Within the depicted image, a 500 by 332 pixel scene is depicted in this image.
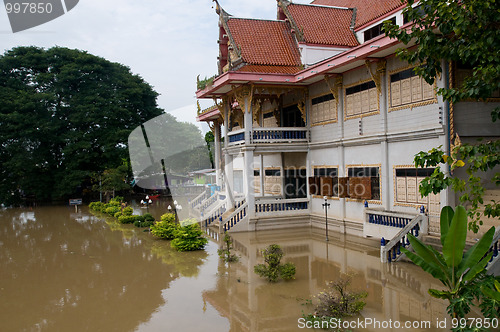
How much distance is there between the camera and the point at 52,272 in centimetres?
1276

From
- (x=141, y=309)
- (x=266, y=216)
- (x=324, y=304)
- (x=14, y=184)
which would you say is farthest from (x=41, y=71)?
(x=324, y=304)

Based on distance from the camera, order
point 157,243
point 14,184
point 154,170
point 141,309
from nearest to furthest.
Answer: point 141,309, point 157,243, point 14,184, point 154,170

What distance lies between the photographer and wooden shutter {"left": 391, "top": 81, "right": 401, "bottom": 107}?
14.3 meters

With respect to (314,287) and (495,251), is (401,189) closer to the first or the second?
(495,251)

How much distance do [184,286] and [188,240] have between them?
4.64 meters

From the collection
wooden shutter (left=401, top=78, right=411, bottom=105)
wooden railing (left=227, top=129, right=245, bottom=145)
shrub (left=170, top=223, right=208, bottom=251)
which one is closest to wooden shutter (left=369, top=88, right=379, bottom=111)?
wooden shutter (left=401, top=78, right=411, bottom=105)

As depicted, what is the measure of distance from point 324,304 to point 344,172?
32.6 feet

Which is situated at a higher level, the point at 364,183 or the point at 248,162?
the point at 248,162

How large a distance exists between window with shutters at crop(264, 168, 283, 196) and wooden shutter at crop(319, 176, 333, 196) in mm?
4180

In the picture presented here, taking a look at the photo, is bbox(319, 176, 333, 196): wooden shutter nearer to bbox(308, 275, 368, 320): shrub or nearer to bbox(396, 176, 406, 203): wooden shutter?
bbox(396, 176, 406, 203): wooden shutter

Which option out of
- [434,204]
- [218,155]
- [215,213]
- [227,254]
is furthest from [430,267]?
[218,155]

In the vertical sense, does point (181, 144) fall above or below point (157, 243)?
above

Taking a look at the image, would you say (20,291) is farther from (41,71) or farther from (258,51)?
(41,71)

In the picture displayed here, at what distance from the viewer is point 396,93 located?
14469 millimetres
